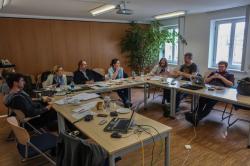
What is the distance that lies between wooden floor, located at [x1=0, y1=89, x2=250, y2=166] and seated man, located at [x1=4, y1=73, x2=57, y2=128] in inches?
22.3

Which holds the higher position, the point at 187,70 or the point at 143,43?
the point at 143,43

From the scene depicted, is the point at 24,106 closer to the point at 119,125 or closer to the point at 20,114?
the point at 20,114

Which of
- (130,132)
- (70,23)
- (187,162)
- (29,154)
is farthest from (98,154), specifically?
(70,23)

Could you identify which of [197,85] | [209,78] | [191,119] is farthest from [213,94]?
[209,78]

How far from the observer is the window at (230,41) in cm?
459

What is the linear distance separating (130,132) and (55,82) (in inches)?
106

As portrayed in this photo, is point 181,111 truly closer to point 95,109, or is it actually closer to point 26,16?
point 95,109

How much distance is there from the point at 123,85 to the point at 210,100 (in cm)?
170

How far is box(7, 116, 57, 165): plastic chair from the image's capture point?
72.1 inches

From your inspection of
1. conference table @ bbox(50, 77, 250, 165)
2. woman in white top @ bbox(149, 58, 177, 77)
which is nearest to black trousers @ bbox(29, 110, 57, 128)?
conference table @ bbox(50, 77, 250, 165)

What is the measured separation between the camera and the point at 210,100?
142 inches

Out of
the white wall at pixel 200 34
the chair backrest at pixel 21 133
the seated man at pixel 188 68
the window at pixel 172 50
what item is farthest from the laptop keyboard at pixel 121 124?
the window at pixel 172 50

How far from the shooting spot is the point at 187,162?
7.88 feet

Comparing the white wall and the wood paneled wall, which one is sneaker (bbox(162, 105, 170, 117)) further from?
the wood paneled wall
